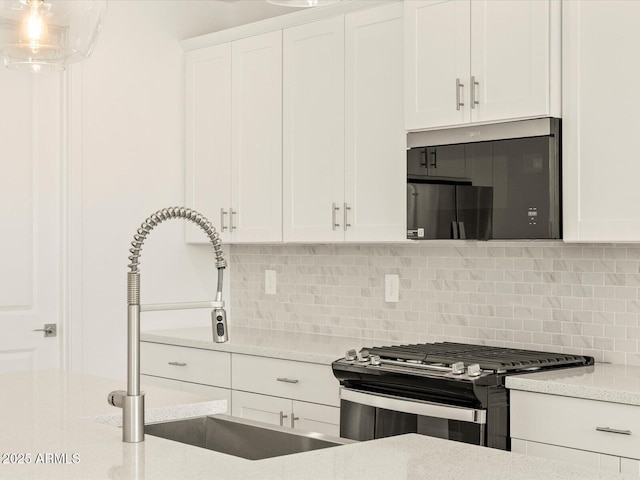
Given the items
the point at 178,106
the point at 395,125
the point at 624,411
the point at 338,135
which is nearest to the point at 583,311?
the point at 624,411

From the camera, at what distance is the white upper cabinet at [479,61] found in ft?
10.9

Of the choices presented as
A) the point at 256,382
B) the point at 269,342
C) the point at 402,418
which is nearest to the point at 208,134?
the point at 269,342

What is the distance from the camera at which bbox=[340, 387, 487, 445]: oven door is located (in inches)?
121

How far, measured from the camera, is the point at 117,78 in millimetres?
4879

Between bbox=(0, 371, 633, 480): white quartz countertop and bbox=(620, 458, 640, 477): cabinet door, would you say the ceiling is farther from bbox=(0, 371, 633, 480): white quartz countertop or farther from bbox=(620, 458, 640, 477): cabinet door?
bbox=(0, 371, 633, 480): white quartz countertop

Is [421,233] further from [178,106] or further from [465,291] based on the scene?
[178,106]

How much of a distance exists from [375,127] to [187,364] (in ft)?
5.07

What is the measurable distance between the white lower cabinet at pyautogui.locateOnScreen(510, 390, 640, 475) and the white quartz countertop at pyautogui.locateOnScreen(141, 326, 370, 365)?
98cm

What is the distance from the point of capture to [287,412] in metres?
4.05

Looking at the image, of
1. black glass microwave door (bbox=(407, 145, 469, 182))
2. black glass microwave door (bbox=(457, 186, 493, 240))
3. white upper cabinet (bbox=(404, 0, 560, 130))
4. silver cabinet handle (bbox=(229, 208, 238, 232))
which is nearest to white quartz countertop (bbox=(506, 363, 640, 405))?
black glass microwave door (bbox=(457, 186, 493, 240))

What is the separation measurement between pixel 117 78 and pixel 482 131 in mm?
2238

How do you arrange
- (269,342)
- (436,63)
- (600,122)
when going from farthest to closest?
(269,342) < (436,63) < (600,122)

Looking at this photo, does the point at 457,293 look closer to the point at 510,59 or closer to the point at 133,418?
the point at 510,59

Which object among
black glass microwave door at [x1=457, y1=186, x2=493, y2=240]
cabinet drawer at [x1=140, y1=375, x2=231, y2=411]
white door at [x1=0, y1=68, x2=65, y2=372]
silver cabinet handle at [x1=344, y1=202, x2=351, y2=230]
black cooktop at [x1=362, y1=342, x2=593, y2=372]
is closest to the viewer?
black cooktop at [x1=362, y1=342, x2=593, y2=372]
